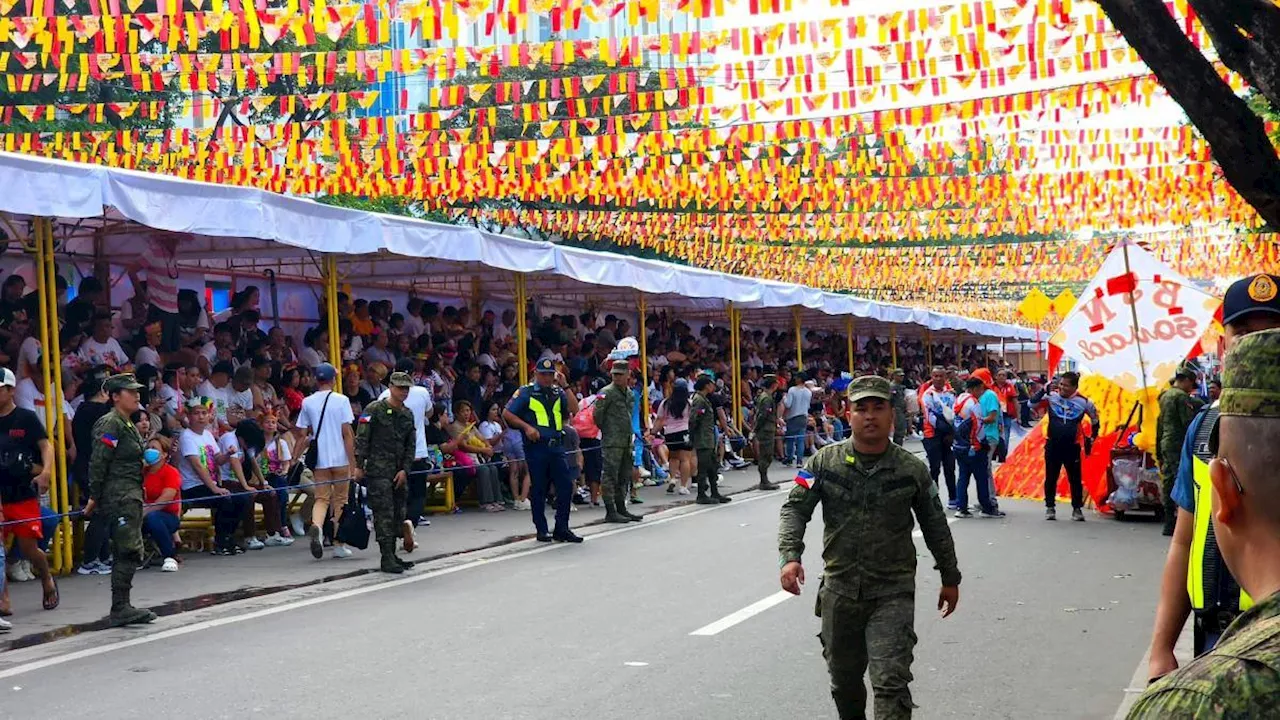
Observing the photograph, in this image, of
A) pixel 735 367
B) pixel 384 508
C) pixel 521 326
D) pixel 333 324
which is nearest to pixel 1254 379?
pixel 384 508

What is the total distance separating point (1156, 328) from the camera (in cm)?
1226

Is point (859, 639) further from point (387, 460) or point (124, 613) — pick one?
point (387, 460)

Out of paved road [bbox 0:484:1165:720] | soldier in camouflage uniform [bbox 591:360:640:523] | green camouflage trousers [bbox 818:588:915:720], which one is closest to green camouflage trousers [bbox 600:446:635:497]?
soldier in camouflage uniform [bbox 591:360:640:523]

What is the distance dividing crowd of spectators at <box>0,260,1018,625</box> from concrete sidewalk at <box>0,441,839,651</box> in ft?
1.17

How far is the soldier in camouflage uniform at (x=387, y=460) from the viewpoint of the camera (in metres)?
13.1

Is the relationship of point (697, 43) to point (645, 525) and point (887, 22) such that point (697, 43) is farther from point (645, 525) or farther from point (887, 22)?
point (645, 525)

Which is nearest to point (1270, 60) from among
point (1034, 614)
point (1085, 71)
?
point (1034, 614)

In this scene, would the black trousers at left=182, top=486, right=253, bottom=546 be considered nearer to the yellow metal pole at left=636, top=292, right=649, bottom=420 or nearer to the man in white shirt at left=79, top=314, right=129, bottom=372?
the man in white shirt at left=79, top=314, right=129, bottom=372

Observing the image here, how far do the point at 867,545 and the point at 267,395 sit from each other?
11450mm

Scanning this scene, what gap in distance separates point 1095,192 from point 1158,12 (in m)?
20.3

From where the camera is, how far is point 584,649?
9.00m

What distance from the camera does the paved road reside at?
24.7 feet

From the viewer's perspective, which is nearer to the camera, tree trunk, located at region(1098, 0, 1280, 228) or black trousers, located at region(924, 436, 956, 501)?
tree trunk, located at region(1098, 0, 1280, 228)

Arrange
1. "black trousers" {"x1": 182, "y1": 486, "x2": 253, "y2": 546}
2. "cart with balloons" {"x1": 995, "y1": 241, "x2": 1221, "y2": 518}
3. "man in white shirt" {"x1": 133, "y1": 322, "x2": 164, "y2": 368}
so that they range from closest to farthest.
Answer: "cart with balloons" {"x1": 995, "y1": 241, "x2": 1221, "y2": 518}
"black trousers" {"x1": 182, "y1": 486, "x2": 253, "y2": 546}
"man in white shirt" {"x1": 133, "y1": 322, "x2": 164, "y2": 368}
